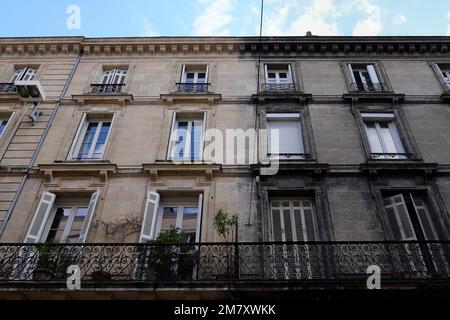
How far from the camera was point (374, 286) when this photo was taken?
6531 mm

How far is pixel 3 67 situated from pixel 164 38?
A: 5.46 m

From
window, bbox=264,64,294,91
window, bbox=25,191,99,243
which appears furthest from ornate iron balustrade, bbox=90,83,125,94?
window, bbox=264,64,294,91

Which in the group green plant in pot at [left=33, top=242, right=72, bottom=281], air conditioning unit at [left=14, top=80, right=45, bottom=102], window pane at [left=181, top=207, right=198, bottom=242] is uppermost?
air conditioning unit at [left=14, top=80, right=45, bottom=102]

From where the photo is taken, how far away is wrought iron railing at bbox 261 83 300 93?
38.5 feet

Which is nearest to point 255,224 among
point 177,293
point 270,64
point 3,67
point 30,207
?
point 177,293

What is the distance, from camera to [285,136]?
10641mm

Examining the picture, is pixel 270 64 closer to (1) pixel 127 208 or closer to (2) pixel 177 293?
(1) pixel 127 208

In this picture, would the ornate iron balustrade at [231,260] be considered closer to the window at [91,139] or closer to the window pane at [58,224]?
the window pane at [58,224]

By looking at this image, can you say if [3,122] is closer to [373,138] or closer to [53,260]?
[53,260]

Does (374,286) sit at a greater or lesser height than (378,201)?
lesser

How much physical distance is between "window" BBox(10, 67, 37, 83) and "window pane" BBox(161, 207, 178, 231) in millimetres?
7185

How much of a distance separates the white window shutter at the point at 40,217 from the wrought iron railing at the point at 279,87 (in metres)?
6.69

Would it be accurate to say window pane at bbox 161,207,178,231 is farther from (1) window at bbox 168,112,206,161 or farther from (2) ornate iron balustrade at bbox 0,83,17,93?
(2) ornate iron balustrade at bbox 0,83,17,93

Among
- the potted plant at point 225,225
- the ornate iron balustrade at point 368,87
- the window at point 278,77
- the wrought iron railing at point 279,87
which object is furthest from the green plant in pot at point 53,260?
the ornate iron balustrade at point 368,87
